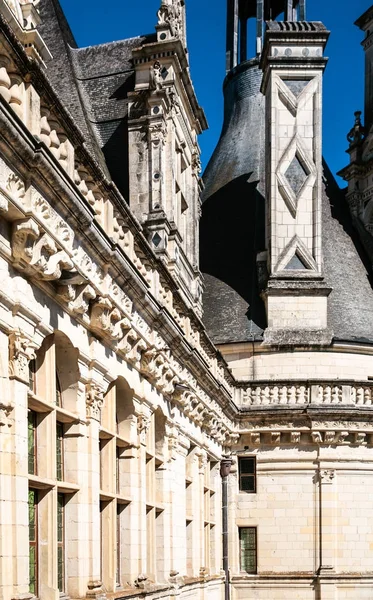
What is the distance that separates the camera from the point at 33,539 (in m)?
7.46

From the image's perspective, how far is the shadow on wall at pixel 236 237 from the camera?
25.5 m

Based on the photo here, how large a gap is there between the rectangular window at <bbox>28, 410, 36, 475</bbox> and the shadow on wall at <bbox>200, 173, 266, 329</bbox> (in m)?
17.0

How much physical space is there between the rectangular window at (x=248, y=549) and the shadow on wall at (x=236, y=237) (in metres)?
4.81

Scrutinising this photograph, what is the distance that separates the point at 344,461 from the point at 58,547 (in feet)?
48.5

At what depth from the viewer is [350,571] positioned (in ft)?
72.3

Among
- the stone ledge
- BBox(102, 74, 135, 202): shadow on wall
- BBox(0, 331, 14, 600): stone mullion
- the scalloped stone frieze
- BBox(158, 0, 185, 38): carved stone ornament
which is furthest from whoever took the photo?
the stone ledge

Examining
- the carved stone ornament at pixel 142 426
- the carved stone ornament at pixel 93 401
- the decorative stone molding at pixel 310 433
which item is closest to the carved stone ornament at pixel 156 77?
the carved stone ornament at pixel 142 426

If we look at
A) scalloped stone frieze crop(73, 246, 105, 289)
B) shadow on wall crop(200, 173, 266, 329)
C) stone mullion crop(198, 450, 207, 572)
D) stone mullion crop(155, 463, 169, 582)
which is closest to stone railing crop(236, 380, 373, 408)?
shadow on wall crop(200, 173, 266, 329)

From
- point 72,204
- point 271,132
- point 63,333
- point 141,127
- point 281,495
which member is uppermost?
point 271,132

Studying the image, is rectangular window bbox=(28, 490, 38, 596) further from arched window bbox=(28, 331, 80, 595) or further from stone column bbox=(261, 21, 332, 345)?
stone column bbox=(261, 21, 332, 345)

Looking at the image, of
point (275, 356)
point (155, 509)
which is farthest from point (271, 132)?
point (155, 509)

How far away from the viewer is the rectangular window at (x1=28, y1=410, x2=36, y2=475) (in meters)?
7.40

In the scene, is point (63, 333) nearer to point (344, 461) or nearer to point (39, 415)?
point (39, 415)

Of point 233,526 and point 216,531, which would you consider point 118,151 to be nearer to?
point 216,531
